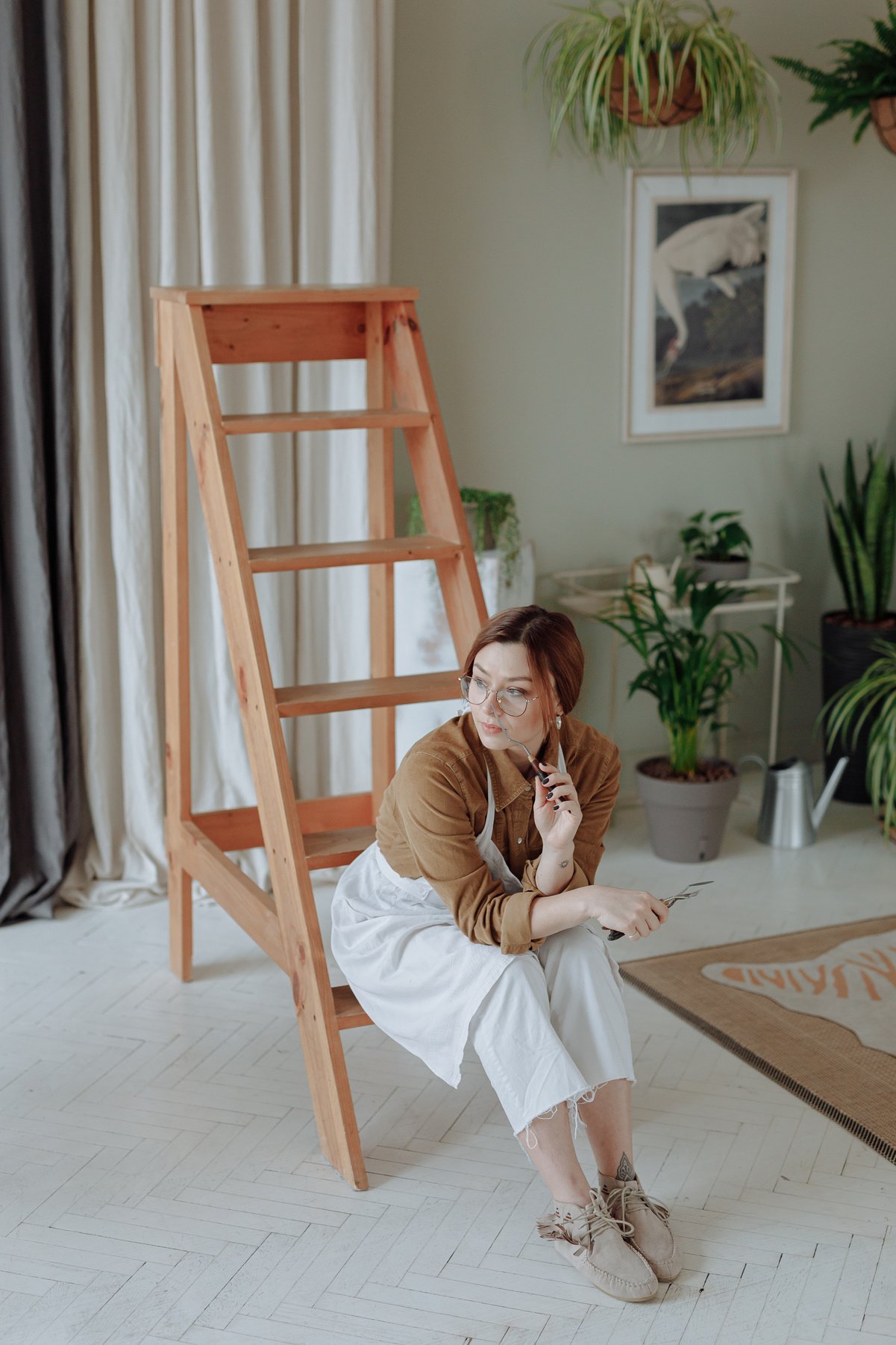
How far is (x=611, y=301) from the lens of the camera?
4043 mm

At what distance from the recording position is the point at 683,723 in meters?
3.81

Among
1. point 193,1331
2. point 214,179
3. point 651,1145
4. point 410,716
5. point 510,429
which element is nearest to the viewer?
point 193,1331

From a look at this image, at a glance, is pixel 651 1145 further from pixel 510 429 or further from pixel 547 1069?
pixel 510 429

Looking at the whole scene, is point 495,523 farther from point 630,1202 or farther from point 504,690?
point 630,1202

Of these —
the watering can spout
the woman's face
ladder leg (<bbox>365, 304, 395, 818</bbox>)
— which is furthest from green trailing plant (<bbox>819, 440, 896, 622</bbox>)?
the woman's face

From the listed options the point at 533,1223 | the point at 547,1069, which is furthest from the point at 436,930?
the point at 533,1223

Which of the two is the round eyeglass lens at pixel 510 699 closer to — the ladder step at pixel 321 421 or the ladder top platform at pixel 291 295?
the ladder step at pixel 321 421

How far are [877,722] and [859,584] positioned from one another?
0.61 meters

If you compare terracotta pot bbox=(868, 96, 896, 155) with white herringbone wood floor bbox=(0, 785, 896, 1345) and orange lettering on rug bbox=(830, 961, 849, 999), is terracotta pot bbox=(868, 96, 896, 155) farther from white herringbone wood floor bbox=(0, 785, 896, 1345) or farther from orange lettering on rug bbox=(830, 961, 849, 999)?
white herringbone wood floor bbox=(0, 785, 896, 1345)

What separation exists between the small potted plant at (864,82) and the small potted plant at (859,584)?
0.94 meters

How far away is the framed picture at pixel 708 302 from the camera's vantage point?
13.3 feet

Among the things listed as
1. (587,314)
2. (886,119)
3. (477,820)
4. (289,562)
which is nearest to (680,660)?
(587,314)

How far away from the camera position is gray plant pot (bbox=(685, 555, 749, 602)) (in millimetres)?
4039

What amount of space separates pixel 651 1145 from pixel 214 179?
7.81 ft
